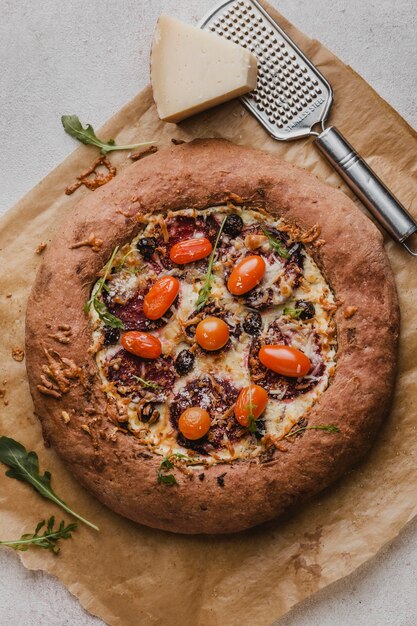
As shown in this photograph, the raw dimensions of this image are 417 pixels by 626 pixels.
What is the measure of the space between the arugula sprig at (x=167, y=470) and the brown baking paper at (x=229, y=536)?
513mm

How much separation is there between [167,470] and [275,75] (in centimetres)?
225

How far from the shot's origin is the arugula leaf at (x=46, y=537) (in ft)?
12.5

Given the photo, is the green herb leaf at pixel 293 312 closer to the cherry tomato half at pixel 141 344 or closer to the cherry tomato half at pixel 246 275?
the cherry tomato half at pixel 246 275

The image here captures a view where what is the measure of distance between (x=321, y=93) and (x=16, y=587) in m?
3.32

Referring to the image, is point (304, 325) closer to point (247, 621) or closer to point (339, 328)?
point (339, 328)

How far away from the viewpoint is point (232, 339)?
3623 mm

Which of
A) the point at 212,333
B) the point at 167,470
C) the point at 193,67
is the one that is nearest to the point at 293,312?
the point at 212,333

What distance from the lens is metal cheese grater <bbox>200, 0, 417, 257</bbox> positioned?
3.81 metres

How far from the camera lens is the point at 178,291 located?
12.0 feet

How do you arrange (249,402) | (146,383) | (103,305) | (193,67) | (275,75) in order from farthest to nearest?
(275,75) < (193,67) < (103,305) < (146,383) < (249,402)

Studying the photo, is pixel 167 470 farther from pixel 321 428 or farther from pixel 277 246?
pixel 277 246

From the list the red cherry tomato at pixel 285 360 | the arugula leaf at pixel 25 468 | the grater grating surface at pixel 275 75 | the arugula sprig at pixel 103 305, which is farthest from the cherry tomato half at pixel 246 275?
the arugula leaf at pixel 25 468

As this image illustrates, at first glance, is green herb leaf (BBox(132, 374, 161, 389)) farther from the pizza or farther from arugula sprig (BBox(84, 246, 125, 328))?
arugula sprig (BBox(84, 246, 125, 328))

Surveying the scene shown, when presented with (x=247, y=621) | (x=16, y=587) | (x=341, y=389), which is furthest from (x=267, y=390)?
(x=16, y=587)
